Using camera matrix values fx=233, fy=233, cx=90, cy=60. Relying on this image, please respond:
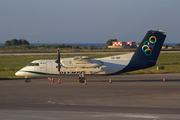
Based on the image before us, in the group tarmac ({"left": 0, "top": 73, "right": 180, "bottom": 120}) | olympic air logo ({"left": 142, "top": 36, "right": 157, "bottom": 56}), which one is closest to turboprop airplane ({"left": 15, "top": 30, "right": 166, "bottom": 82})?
olympic air logo ({"left": 142, "top": 36, "right": 157, "bottom": 56})

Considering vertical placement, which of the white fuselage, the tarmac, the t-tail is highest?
the t-tail

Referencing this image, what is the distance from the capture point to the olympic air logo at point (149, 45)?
1103 inches

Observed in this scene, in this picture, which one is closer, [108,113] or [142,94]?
[108,113]

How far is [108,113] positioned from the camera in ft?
47.5

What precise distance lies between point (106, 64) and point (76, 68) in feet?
12.0

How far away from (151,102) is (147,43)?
11874mm

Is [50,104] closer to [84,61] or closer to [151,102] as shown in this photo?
[151,102]

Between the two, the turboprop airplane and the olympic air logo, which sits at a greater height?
the olympic air logo

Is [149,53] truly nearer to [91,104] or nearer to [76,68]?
[76,68]

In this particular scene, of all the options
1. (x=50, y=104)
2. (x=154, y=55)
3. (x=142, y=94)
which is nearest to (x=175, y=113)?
(x=142, y=94)

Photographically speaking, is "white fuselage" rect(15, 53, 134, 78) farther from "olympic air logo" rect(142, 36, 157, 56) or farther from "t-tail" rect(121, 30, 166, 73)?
"olympic air logo" rect(142, 36, 157, 56)

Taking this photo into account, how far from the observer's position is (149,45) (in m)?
28.1

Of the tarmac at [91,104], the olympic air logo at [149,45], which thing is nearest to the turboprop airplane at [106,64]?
the olympic air logo at [149,45]

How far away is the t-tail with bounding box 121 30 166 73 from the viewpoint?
27984 millimetres
